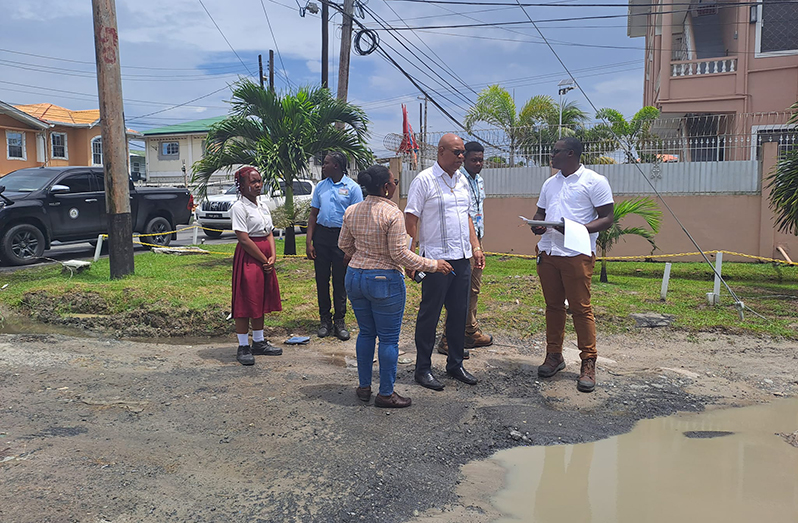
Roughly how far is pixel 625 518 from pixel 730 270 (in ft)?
33.6

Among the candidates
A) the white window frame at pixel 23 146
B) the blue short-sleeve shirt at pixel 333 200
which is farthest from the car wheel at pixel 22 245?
the white window frame at pixel 23 146

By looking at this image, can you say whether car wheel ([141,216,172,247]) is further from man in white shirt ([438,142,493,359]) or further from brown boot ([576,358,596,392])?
brown boot ([576,358,596,392])

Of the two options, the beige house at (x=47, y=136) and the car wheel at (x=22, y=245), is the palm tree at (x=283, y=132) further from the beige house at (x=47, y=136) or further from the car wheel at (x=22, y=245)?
the beige house at (x=47, y=136)

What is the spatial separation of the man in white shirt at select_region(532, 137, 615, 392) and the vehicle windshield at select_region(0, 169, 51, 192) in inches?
Result: 401

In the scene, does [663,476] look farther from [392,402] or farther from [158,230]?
[158,230]

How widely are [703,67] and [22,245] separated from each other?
17.2 metres

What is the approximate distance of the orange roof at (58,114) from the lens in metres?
32.8

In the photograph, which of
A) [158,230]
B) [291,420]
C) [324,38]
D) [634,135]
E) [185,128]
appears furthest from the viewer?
[185,128]

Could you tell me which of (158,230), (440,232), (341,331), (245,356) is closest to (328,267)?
(341,331)

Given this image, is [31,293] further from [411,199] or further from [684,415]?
[684,415]

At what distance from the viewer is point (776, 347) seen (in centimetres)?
606

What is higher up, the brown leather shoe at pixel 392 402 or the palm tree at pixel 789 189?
the palm tree at pixel 789 189

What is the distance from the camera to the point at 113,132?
8797 mm

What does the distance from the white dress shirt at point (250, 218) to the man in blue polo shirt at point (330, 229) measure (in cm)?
81
